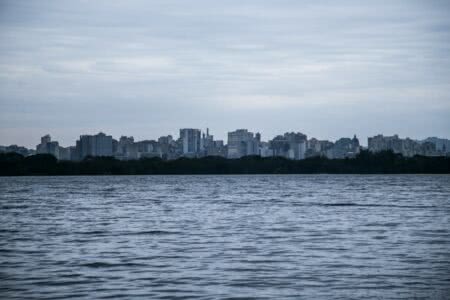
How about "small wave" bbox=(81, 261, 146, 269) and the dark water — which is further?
"small wave" bbox=(81, 261, 146, 269)

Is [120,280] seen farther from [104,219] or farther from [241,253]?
[104,219]

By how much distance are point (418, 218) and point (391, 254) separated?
56.2ft

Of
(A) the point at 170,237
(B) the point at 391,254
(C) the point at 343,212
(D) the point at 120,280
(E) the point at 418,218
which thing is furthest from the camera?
(C) the point at 343,212

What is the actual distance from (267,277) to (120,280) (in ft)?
11.2

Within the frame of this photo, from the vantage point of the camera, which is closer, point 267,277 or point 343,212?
point 267,277

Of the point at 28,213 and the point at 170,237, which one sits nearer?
the point at 170,237

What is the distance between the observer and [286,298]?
16031 millimetres

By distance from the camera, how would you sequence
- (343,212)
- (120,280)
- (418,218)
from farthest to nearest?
(343,212) < (418,218) < (120,280)

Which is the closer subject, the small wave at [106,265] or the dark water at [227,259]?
the dark water at [227,259]

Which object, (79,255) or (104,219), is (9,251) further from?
(104,219)

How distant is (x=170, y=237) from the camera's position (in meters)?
29.1

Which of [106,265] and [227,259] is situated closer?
[106,265]

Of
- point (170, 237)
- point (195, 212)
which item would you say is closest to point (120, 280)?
point (170, 237)

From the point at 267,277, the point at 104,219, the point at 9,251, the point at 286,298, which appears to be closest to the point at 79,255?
the point at 9,251
